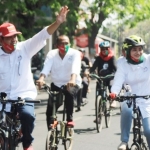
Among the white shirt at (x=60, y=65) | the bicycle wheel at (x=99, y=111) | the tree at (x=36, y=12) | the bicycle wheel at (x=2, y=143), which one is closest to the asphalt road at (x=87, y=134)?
the bicycle wheel at (x=99, y=111)

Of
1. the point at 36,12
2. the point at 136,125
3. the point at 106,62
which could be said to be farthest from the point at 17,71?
the point at 36,12

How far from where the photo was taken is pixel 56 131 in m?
7.27

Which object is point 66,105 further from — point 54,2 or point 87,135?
point 54,2

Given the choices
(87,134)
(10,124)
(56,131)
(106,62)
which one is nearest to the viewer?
(10,124)

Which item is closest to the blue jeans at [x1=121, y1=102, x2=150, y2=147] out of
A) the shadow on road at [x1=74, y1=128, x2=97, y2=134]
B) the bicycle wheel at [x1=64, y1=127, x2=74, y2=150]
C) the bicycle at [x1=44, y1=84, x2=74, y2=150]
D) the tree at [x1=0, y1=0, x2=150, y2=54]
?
the bicycle at [x1=44, y1=84, x2=74, y2=150]

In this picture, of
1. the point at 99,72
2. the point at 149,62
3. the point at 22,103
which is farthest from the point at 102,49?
A: the point at 22,103

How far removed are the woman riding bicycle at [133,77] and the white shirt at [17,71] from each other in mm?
993

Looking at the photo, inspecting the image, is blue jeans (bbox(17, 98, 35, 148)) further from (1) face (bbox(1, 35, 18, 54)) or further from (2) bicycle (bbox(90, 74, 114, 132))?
(2) bicycle (bbox(90, 74, 114, 132))

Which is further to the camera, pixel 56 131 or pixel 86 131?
pixel 86 131

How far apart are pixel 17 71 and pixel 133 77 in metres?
1.39

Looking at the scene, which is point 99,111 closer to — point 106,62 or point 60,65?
point 106,62

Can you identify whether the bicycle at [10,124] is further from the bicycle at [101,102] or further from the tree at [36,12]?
the tree at [36,12]

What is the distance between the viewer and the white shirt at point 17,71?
228 inches

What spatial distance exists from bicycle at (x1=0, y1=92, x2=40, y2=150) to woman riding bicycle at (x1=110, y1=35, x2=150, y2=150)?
45.3 inches
